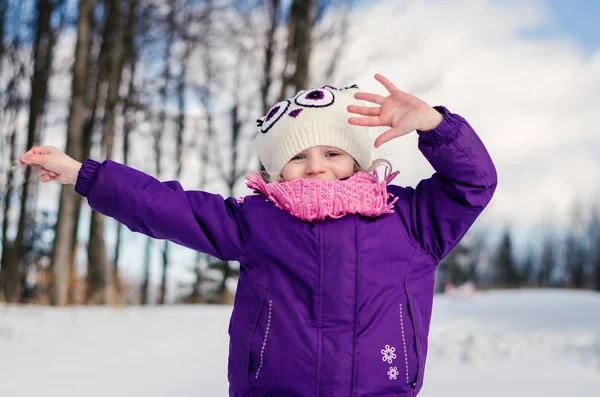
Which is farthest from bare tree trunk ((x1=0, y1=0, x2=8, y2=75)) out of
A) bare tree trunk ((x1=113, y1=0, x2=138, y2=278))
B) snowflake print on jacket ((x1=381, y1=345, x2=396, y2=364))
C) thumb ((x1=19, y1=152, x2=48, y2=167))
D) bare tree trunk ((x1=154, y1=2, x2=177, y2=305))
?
snowflake print on jacket ((x1=381, y1=345, x2=396, y2=364))

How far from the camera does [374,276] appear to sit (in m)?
1.97

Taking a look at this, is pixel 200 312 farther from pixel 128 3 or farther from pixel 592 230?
pixel 592 230

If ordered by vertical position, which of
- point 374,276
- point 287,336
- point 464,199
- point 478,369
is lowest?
point 478,369

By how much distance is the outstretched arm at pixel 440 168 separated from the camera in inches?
77.6

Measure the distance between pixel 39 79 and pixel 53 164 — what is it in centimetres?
1424

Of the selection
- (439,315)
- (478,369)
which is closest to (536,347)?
(478,369)

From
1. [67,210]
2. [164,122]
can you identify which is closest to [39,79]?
[164,122]

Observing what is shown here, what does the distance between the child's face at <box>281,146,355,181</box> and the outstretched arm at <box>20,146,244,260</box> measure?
9.6 inches

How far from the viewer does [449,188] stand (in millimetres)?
2076

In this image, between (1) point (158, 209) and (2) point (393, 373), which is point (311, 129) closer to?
(1) point (158, 209)

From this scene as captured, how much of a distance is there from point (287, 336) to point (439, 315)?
26.5 ft

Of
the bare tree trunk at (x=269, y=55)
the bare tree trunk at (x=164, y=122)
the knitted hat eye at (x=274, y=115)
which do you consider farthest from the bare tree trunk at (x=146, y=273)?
the knitted hat eye at (x=274, y=115)

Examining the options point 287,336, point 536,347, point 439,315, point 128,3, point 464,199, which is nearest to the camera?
point 287,336

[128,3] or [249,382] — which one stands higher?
[128,3]
